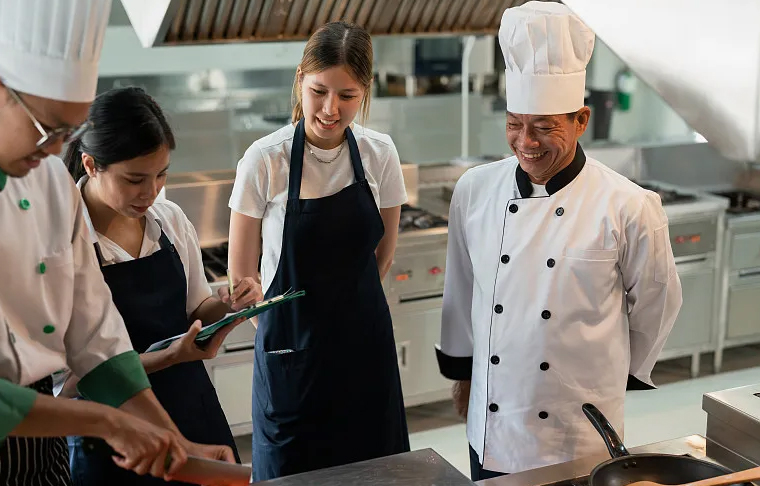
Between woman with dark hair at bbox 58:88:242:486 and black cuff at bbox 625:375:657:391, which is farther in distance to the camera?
black cuff at bbox 625:375:657:391

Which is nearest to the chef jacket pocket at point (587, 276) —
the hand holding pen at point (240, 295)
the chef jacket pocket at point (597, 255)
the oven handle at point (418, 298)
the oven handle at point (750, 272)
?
the chef jacket pocket at point (597, 255)

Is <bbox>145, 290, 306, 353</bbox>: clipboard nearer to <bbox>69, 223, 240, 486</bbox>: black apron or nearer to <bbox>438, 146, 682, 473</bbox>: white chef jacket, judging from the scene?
<bbox>69, 223, 240, 486</bbox>: black apron

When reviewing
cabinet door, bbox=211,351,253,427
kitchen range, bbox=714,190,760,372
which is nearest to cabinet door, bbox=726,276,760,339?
kitchen range, bbox=714,190,760,372

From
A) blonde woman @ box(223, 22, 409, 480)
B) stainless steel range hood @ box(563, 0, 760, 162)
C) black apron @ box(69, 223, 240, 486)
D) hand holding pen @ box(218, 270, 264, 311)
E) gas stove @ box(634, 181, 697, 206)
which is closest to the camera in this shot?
stainless steel range hood @ box(563, 0, 760, 162)

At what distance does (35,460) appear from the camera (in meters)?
1.62

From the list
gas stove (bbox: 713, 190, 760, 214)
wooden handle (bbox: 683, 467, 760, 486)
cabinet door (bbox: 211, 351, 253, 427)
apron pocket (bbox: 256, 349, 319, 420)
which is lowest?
cabinet door (bbox: 211, 351, 253, 427)

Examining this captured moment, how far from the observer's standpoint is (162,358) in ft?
6.29

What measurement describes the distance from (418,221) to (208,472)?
9.40 feet

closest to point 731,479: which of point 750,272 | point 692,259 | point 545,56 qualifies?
point 545,56

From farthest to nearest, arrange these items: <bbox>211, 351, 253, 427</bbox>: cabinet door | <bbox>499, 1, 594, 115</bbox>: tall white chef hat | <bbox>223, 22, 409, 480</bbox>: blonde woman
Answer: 1. <bbox>211, 351, 253, 427</bbox>: cabinet door
2. <bbox>223, 22, 409, 480</bbox>: blonde woman
3. <bbox>499, 1, 594, 115</bbox>: tall white chef hat

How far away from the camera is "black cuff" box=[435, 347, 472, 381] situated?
235cm

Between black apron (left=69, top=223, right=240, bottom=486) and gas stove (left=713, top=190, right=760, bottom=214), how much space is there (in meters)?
3.60

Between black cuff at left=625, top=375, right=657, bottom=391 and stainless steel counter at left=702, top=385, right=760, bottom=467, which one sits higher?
stainless steel counter at left=702, top=385, right=760, bottom=467

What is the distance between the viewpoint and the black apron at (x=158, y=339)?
1934 millimetres
